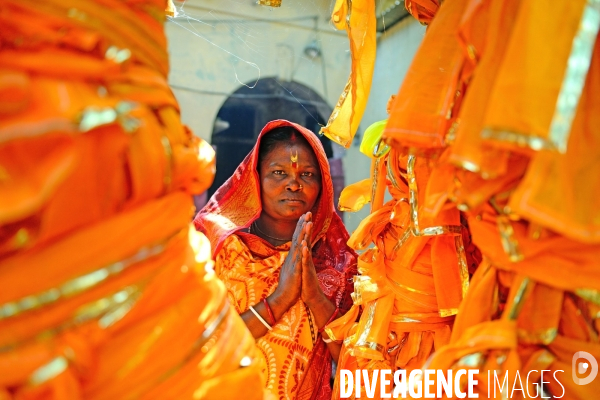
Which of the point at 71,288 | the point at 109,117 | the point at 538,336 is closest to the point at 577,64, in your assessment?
the point at 538,336

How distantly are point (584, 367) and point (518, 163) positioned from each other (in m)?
0.40

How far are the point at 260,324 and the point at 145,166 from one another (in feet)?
4.28

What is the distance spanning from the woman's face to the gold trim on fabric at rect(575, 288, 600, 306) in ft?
4.65

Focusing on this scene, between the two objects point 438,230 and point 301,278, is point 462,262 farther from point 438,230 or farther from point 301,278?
point 301,278

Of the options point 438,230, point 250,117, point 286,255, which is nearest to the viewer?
point 438,230

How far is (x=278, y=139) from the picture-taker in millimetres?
2396

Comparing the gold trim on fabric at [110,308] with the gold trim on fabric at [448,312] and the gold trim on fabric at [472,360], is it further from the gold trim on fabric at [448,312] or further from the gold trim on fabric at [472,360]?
the gold trim on fabric at [448,312]

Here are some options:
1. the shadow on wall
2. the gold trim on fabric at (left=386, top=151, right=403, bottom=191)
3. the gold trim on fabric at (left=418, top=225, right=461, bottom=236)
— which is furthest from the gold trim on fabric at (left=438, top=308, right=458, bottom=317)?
the shadow on wall

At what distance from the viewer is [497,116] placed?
84cm

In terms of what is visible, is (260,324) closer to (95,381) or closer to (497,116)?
(95,381)

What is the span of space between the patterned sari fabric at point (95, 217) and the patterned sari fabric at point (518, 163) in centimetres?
49

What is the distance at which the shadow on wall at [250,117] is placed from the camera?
4.33 meters

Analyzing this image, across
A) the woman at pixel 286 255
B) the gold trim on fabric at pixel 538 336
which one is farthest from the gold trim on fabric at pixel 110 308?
the woman at pixel 286 255

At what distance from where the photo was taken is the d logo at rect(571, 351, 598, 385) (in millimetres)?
959
